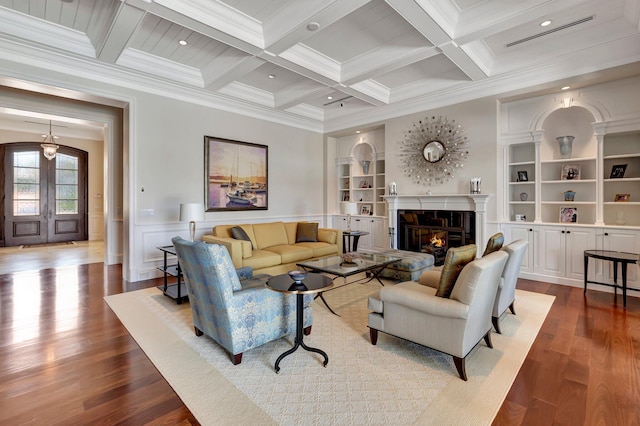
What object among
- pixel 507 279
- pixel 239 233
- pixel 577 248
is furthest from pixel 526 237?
pixel 239 233

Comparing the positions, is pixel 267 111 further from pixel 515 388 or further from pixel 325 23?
pixel 515 388

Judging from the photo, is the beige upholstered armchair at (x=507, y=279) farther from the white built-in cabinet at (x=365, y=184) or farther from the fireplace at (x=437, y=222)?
the white built-in cabinet at (x=365, y=184)

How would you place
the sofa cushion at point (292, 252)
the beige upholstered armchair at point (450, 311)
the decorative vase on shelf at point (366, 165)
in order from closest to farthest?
1. the beige upholstered armchair at point (450, 311)
2. the sofa cushion at point (292, 252)
3. the decorative vase on shelf at point (366, 165)

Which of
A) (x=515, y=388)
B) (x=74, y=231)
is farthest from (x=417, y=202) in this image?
(x=74, y=231)

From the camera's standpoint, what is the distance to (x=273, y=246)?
A: 18.2 ft

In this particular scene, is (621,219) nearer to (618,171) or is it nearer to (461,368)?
(618,171)

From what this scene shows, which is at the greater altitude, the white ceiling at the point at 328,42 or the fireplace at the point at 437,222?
the white ceiling at the point at 328,42

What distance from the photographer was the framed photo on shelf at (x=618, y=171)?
442 centimetres

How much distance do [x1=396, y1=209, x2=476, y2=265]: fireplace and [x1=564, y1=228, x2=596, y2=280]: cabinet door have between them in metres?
1.29

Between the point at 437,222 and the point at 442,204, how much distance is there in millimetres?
367

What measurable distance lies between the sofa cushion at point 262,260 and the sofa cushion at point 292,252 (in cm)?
12

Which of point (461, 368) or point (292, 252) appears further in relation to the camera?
point (292, 252)

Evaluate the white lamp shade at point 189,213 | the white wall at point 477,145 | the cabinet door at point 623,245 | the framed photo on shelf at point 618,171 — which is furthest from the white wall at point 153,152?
the framed photo on shelf at point 618,171

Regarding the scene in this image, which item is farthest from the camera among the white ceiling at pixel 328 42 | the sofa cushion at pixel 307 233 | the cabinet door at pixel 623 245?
the sofa cushion at pixel 307 233
